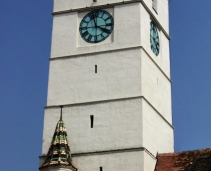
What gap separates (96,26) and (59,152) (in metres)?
5.49

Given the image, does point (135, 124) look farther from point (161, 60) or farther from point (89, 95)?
point (161, 60)

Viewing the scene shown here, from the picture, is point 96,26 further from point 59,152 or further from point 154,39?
point 59,152

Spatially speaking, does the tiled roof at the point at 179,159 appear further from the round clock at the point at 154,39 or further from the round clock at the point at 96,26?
the round clock at the point at 96,26

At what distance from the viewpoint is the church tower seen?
94.4ft

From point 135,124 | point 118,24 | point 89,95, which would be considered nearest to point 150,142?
point 135,124

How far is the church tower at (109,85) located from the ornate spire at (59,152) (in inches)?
4.2

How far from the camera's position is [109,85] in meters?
29.8

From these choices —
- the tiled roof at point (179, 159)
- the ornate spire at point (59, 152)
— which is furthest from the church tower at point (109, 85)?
the tiled roof at point (179, 159)

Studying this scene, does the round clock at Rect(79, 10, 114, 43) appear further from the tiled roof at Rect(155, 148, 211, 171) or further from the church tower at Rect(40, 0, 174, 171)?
the tiled roof at Rect(155, 148, 211, 171)

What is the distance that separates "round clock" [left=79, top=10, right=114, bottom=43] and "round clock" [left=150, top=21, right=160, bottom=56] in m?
1.82

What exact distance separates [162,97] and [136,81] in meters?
2.33

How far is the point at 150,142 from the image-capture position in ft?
95.9

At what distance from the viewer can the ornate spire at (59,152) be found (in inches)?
1104

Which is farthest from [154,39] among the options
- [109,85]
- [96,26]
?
[109,85]
